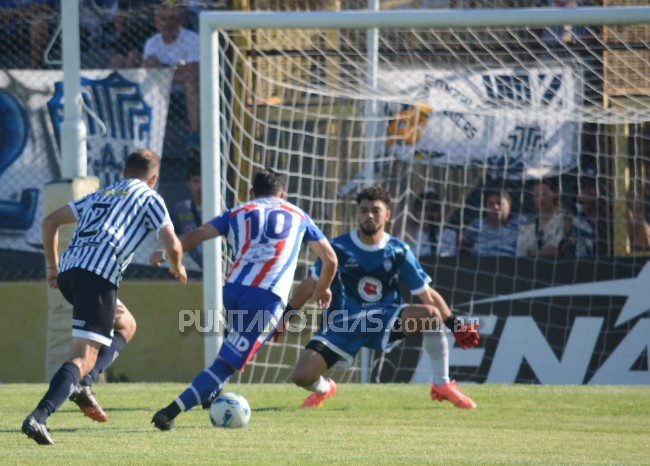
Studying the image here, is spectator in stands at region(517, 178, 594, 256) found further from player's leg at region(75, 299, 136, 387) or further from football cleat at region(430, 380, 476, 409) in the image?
player's leg at region(75, 299, 136, 387)

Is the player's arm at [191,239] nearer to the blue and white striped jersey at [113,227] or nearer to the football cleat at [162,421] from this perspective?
the blue and white striped jersey at [113,227]

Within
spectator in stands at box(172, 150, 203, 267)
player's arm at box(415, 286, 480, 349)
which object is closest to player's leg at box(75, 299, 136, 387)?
player's arm at box(415, 286, 480, 349)

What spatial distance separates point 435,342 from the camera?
→ 9023mm

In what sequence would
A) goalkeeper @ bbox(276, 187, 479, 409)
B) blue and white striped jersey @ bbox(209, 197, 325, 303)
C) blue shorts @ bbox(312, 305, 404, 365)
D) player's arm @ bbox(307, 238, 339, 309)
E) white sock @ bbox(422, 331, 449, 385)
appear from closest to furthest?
blue and white striped jersey @ bbox(209, 197, 325, 303) → player's arm @ bbox(307, 238, 339, 309) → goalkeeper @ bbox(276, 187, 479, 409) → blue shorts @ bbox(312, 305, 404, 365) → white sock @ bbox(422, 331, 449, 385)

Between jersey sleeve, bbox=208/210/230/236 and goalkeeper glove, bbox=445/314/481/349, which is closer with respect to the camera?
jersey sleeve, bbox=208/210/230/236

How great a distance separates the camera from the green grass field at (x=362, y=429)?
6016 mm

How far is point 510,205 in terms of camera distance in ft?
39.9

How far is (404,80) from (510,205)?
71.5 inches

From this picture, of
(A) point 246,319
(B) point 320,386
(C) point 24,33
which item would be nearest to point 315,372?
(B) point 320,386

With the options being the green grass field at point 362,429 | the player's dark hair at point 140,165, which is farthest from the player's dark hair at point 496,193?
the player's dark hair at point 140,165

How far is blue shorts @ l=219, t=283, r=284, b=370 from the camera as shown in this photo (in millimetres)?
7270

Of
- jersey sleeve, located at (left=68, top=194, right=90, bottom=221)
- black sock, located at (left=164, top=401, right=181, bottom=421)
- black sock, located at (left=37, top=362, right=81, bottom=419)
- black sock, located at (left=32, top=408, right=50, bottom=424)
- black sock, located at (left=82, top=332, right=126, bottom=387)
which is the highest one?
jersey sleeve, located at (left=68, top=194, right=90, bottom=221)

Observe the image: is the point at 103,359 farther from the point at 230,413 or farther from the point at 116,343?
the point at 230,413

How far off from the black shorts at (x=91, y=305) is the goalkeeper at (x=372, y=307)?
2156 mm
